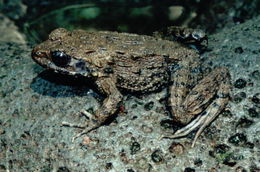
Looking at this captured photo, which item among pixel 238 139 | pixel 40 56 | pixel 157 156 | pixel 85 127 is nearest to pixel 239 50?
pixel 238 139

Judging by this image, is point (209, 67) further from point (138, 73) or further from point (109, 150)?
point (109, 150)

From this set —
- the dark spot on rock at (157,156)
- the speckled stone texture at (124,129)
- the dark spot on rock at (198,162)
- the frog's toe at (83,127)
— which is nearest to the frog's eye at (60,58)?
the speckled stone texture at (124,129)

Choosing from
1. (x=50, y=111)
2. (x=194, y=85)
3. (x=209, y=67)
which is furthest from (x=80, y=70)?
(x=209, y=67)

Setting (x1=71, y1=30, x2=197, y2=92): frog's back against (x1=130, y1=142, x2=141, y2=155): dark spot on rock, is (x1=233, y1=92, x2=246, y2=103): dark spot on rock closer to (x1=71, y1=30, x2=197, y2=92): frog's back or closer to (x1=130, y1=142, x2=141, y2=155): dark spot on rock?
(x1=71, y1=30, x2=197, y2=92): frog's back

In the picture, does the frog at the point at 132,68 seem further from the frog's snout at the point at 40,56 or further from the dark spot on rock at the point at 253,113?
the dark spot on rock at the point at 253,113

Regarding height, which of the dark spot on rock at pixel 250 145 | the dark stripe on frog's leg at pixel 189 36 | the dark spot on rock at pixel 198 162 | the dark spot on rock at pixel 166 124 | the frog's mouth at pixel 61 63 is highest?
the dark stripe on frog's leg at pixel 189 36

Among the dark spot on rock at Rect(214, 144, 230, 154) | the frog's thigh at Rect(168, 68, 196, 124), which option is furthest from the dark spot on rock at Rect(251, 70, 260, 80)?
the dark spot on rock at Rect(214, 144, 230, 154)

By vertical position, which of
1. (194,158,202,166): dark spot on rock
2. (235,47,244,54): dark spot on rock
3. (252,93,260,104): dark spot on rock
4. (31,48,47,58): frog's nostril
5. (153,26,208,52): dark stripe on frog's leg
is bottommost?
(194,158,202,166): dark spot on rock
